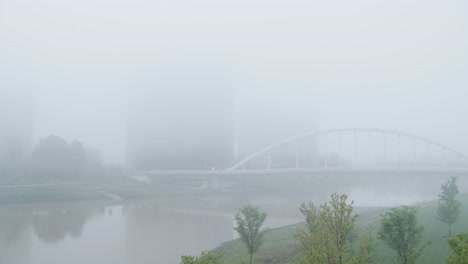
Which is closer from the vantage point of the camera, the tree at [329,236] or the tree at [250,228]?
the tree at [329,236]

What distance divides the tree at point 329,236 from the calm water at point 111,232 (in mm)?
8385

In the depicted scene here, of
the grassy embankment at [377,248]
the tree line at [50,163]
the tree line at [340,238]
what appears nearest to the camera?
the tree line at [340,238]

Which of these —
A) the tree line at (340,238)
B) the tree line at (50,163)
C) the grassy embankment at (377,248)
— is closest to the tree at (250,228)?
the grassy embankment at (377,248)

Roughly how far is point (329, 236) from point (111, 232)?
15.6 m

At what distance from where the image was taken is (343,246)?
510 cm

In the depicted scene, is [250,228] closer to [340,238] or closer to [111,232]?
[340,238]

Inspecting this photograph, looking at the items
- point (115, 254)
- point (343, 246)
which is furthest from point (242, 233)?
point (115, 254)

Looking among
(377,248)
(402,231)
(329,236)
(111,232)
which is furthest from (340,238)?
(111,232)

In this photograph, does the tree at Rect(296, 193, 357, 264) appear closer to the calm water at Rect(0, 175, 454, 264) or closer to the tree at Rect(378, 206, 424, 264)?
the tree at Rect(378, 206, 424, 264)

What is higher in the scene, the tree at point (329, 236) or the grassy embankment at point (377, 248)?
the tree at point (329, 236)

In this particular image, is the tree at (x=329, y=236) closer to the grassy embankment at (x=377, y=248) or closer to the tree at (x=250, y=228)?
the grassy embankment at (x=377, y=248)

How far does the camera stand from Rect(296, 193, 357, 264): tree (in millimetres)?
4969

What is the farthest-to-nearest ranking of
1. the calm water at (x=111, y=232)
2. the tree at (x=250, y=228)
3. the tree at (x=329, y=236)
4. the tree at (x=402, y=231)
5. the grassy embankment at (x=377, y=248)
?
the calm water at (x=111, y=232), the tree at (x=250, y=228), the grassy embankment at (x=377, y=248), the tree at (x=402, y=231), the tree at (x=329, y=236)

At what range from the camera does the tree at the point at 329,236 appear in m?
4.97
